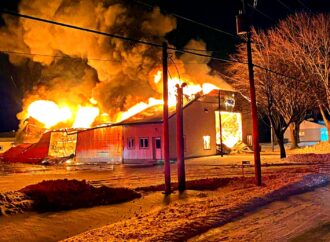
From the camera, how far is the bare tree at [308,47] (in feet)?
104

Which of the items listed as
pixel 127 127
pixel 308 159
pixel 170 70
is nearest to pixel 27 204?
pixel 308 159

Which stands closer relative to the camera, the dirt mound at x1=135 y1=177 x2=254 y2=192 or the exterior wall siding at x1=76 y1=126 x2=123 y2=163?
the dirt mound at x1=135 y1=177 x2=254 y2=192

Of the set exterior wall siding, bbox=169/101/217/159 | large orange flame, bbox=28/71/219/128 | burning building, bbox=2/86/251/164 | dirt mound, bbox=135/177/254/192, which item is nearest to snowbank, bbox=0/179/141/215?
dirt mound, bbox=135/177/254/192

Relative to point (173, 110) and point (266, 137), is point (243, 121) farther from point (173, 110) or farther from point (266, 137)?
point (266, 137)

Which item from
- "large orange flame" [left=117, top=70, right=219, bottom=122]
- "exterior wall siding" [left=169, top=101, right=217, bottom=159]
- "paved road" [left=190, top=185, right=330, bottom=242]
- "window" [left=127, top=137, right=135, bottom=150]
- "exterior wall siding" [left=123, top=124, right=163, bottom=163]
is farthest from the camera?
"large orange flame" [left=117, top=70, right=219, bottom=122]

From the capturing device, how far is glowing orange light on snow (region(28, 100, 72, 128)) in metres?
51.5

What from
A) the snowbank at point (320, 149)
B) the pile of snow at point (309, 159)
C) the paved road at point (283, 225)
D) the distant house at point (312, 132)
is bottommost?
the paved road at point (283, 225)

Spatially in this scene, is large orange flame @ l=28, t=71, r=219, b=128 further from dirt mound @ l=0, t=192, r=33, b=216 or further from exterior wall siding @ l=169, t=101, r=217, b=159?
dirt mound @ l=0, t=192, r=33, b=216

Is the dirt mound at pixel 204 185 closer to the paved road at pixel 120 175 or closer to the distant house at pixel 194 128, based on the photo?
the paved road at pixel 120 175

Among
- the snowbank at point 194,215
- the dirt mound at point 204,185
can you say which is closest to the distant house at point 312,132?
the dirt mound at point 204,185

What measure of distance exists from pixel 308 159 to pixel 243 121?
61.4 ft

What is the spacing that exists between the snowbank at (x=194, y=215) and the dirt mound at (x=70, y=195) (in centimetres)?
223

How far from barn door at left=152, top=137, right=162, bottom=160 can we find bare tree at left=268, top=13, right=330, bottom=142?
12368 millimetres

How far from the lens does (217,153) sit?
128 ft
